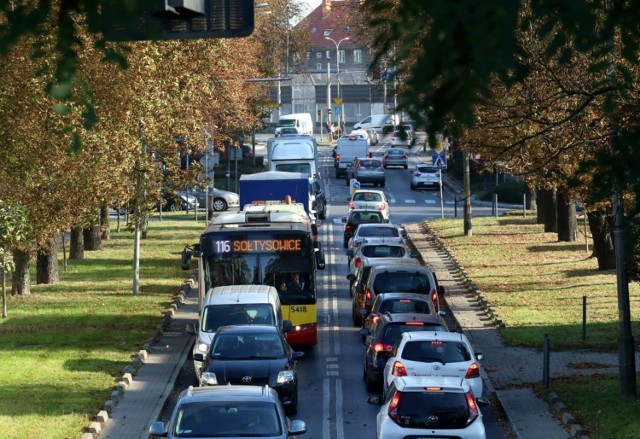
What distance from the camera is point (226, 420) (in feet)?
47.0

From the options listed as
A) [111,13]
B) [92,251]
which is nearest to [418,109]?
[111,13]

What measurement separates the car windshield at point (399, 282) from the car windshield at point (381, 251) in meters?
5.93

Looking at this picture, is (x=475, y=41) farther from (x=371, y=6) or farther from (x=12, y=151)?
(x=12, y=151)

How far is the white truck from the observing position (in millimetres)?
75250

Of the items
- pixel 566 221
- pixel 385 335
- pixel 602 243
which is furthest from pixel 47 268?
pixel 566 221

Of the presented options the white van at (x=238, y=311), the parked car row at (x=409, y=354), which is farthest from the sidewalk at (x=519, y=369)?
the white van at (x=238, y=311)

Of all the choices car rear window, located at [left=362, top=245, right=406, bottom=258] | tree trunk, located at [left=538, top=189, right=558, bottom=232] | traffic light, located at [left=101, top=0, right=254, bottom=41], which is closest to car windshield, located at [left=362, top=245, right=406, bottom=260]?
car rear window, located at [left=362, top=245, right=406, bottom=258]

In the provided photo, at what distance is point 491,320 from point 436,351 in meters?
10.3

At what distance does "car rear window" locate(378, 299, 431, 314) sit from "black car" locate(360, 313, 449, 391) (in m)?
1.88

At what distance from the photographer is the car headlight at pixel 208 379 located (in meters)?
19.6

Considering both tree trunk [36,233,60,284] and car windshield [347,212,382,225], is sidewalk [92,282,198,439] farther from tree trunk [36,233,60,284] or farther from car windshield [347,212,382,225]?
car windshield [347,212,382,225]

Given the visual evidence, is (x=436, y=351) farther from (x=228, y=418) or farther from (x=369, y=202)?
(x=369, y=202)

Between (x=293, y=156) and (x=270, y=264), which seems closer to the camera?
(x=270, y=264)

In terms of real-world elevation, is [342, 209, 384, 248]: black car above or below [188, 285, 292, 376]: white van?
above
